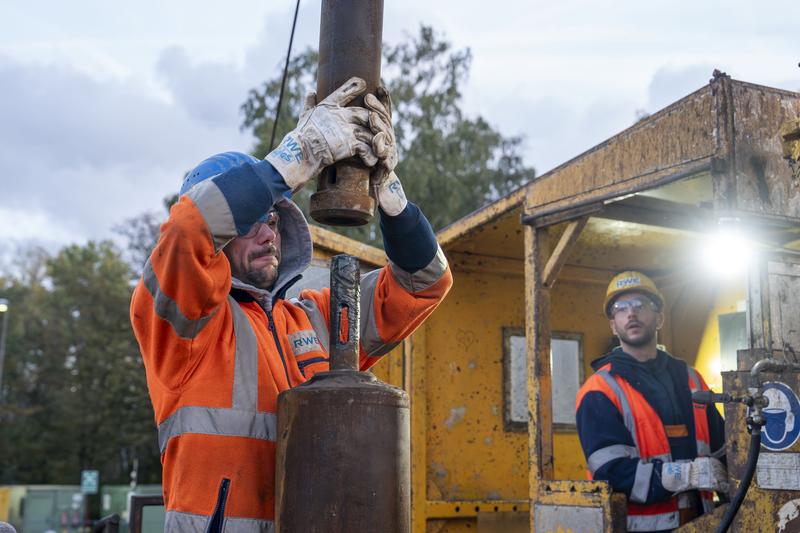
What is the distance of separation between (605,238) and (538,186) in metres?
1.30

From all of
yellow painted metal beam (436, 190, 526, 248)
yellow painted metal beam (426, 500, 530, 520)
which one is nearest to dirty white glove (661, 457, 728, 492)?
yellow painted metal beam (436, 190, 526, 248)

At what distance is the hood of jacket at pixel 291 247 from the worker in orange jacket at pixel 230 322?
128 mm

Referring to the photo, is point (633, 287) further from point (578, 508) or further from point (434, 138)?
point (434, 138)

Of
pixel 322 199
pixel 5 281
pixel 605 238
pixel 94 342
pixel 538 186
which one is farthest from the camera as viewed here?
pixel 5 281

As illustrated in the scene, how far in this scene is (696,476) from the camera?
441 centimetres

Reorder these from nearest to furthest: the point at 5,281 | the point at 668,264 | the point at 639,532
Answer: the point at 639,532 < the point at 668,264 < the point at 5,281

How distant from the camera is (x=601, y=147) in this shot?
194 inches

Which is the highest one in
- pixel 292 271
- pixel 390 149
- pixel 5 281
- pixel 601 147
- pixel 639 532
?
pixel 5 281

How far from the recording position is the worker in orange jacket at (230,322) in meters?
2.44

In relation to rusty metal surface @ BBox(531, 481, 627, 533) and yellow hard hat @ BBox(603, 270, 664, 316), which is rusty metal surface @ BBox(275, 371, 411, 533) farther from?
yellow hard hat @ BBox(603, 270, 664, 316)

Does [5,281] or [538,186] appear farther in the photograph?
[5,281]

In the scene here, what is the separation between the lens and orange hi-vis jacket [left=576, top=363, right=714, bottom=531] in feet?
15.3

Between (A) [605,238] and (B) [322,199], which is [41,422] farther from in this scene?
(B) [322,199]

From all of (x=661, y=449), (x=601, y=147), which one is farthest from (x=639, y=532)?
(x=601, y=147)
